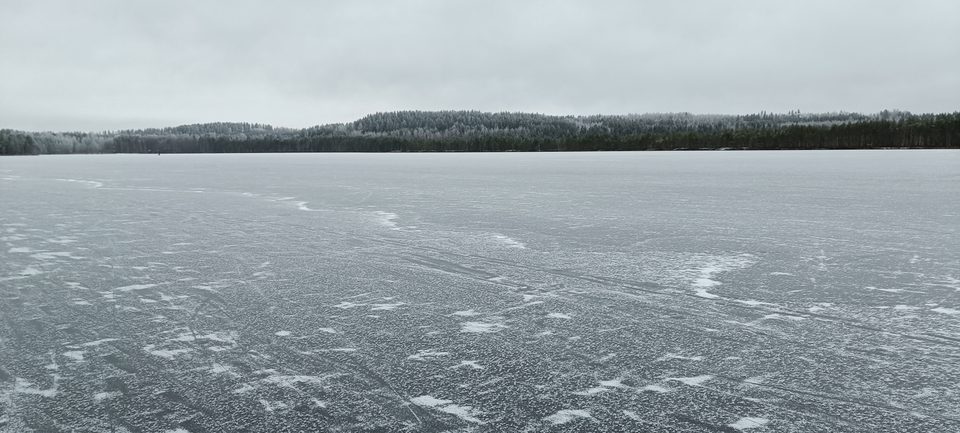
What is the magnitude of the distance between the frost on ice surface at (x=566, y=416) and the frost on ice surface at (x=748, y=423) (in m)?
0.65

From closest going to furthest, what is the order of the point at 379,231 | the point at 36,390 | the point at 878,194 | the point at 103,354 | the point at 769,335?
the point at 36,390, the point at 103,354, the point at 769,335, the point at 379,231, the point at 878,194

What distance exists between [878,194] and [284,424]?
16.2 metres

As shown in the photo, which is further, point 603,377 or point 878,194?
point 878,194

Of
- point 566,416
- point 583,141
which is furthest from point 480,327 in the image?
point 583,141

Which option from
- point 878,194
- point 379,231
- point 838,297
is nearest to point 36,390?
point 838,297

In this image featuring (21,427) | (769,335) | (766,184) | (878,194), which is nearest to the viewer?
(21,427)

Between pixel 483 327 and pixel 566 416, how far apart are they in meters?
1.65

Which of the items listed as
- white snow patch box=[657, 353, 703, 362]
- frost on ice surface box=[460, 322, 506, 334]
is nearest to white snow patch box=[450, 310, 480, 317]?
frost on ice surface box=[460, 322, 506, 334]

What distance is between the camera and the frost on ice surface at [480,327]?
4723 mm

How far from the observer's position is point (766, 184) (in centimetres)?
2066

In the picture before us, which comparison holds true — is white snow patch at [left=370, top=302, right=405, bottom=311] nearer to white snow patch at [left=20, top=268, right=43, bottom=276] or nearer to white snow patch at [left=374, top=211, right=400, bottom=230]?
white snow patch at [left=20, top=268, right=43, bottom=276]

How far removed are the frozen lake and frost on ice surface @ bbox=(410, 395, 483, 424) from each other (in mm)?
14

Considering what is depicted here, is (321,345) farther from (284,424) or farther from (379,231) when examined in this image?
(379,231)

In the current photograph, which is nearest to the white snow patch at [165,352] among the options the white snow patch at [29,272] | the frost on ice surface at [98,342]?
the frost on ice surface at [98,342]
